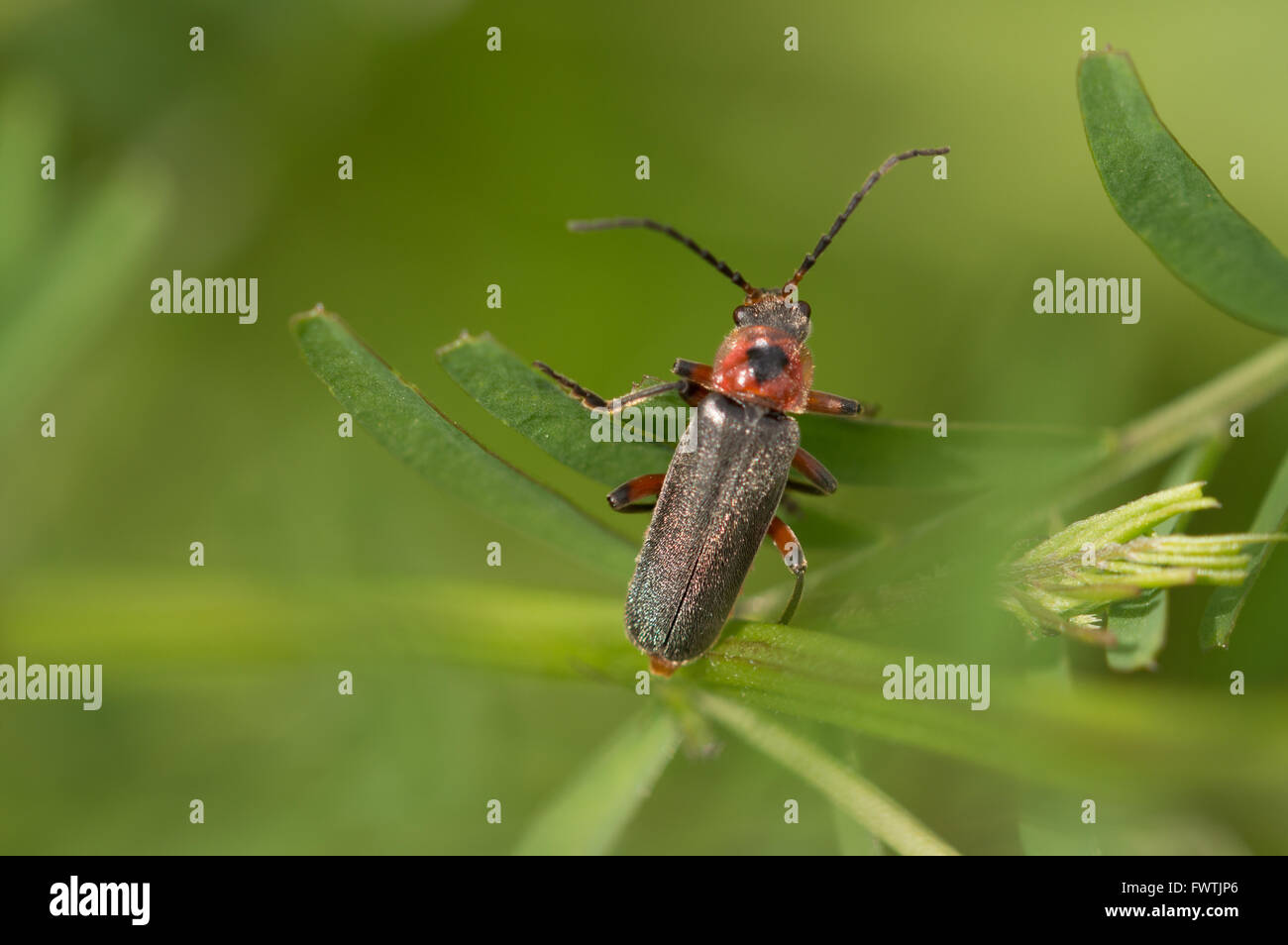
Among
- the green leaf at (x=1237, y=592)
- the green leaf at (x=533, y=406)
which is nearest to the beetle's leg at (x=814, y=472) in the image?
the green leaf at (x=533, y=406)

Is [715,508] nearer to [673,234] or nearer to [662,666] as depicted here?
[662,666]

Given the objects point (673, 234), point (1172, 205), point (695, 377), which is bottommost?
point (695, 377)

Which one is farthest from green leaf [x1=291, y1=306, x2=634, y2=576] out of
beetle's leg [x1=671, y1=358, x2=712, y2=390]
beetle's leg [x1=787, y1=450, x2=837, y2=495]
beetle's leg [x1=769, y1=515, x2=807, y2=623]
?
beetle's leg [x1=671, y1=358, x2=712, y2=390]

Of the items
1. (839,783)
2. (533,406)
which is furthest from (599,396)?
(839,783)

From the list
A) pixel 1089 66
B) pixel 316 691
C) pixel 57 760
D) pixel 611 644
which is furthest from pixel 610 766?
pixel 57 760

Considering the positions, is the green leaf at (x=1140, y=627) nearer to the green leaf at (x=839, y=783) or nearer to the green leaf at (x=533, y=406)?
the green leaf at (x=839, y=783)
